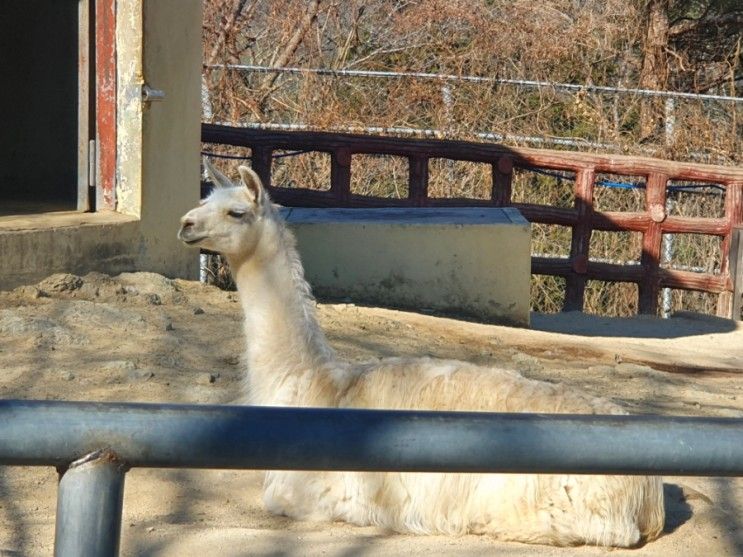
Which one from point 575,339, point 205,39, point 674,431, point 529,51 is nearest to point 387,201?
point 575,339

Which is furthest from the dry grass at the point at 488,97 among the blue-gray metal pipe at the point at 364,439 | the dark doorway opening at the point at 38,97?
the blue-gray metal pipe at the point at 364,439

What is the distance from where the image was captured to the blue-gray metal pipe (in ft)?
5.20

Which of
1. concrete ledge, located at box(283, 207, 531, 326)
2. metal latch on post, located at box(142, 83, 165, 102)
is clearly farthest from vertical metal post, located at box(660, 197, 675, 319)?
metal latch on post, located at box(142, 83, 165, 102)

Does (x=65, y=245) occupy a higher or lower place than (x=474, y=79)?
lower

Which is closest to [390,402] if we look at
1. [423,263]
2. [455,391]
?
[455,391]

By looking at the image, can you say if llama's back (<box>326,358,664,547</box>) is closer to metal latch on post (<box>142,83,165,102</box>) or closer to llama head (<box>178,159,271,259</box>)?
llama head (<box>178,159,271,259</box>)

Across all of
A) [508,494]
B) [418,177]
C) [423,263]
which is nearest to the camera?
[508,494]

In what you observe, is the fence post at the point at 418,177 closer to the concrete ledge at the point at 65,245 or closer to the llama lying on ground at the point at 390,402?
the concrete ledge at the point at 65,245

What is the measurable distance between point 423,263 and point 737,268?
15.6ft

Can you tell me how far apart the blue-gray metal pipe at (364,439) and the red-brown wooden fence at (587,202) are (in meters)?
11.3

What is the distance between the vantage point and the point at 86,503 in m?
1.59

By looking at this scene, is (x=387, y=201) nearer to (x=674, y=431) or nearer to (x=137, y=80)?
(x=137, y=80)

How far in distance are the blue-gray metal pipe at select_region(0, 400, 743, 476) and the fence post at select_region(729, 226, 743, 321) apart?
11.7 meters

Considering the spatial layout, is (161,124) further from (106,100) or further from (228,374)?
(228,374)
